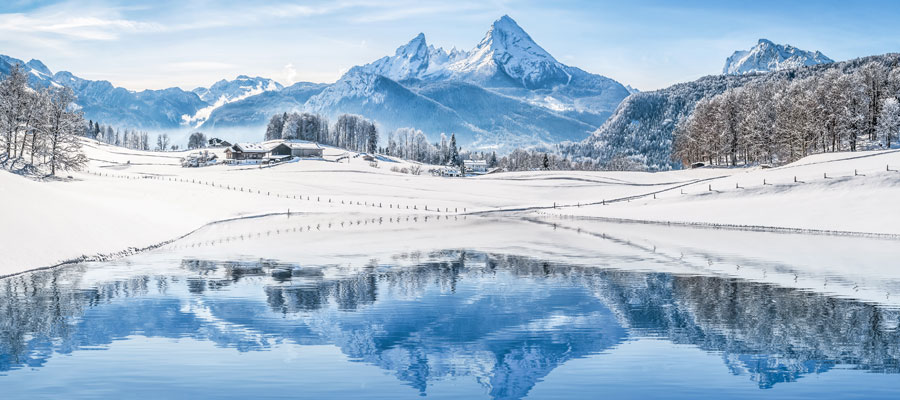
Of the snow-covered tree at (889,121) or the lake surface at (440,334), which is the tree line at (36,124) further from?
the snow-covered tree at (889,121)

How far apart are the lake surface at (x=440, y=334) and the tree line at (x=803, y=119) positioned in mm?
92099

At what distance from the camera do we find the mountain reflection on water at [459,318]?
73.5 feet

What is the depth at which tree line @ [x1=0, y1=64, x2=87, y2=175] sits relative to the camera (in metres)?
93.4

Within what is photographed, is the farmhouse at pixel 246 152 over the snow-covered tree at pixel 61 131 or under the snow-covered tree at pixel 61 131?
over

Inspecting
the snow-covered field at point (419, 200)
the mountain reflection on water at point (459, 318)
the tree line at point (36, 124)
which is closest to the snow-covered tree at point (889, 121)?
the snow-covered field at point (419, 200)

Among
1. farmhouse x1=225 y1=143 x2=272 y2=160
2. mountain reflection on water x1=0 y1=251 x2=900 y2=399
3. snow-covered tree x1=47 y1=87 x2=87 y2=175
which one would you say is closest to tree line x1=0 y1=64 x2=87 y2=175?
snow-covered tree x1=47 y1=87 x2=87 y2=175

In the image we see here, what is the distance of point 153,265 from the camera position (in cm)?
4472

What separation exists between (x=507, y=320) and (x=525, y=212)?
73.7 m

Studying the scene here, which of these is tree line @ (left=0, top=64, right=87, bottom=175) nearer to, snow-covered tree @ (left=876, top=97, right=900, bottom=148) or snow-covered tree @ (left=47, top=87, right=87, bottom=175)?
snow-covered tree @ (left=47, top=87, right=87, bottom=175)

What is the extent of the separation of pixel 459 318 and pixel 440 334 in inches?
119

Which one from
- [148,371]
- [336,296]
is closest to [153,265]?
[336,296]

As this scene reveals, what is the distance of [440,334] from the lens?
2617 cm

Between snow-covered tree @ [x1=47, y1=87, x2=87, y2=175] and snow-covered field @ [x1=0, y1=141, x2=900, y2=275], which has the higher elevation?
snow-covered tree @ [x1=47, y1=87, x2=87, y2=175]

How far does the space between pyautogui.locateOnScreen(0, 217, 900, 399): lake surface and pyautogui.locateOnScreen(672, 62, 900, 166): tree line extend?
3626 inches
